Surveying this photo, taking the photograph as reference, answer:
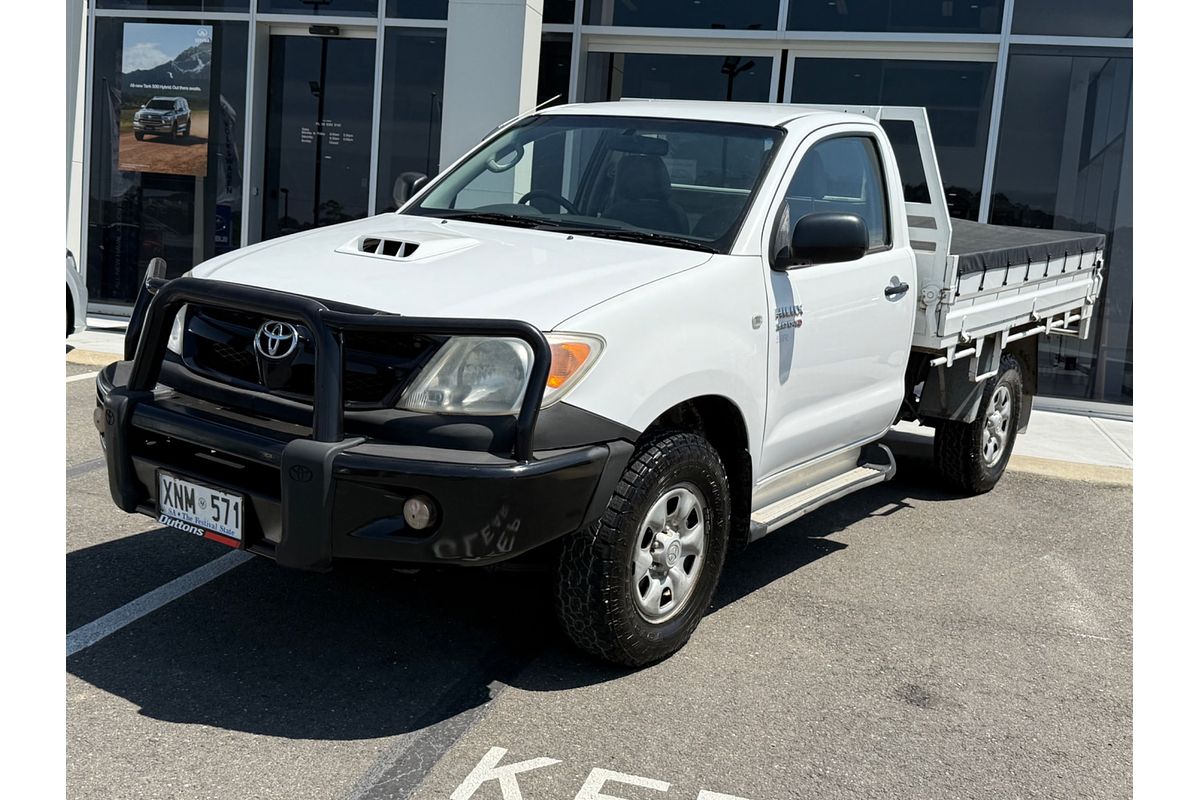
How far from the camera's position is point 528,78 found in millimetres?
9742

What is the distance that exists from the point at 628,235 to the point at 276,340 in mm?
1409

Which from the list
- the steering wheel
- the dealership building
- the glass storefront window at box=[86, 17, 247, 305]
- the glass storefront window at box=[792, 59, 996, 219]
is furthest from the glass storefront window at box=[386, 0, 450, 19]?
the steering wheel

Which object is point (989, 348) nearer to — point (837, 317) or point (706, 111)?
point (837, 317)

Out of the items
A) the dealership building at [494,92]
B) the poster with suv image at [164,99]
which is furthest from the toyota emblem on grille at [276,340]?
the poster with suv image at [164,99]

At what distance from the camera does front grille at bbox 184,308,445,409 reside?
3.49 m

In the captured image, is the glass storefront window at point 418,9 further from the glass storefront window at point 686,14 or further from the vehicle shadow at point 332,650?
the vehicle shadow at point 332,650

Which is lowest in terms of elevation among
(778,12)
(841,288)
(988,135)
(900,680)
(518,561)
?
(900,680)

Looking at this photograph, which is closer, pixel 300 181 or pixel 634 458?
pixel 634 458

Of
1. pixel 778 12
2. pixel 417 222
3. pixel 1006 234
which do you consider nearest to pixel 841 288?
pixel 417 222

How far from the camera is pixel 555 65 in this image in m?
11.1

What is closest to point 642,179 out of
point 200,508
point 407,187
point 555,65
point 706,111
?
point 706,111

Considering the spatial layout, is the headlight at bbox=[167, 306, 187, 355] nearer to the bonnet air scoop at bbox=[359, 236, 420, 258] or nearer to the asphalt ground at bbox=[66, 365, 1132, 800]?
the bonnet air scoop at bbox=[359, 236, 420, 258]

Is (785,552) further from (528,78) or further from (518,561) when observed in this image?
(528,78)
